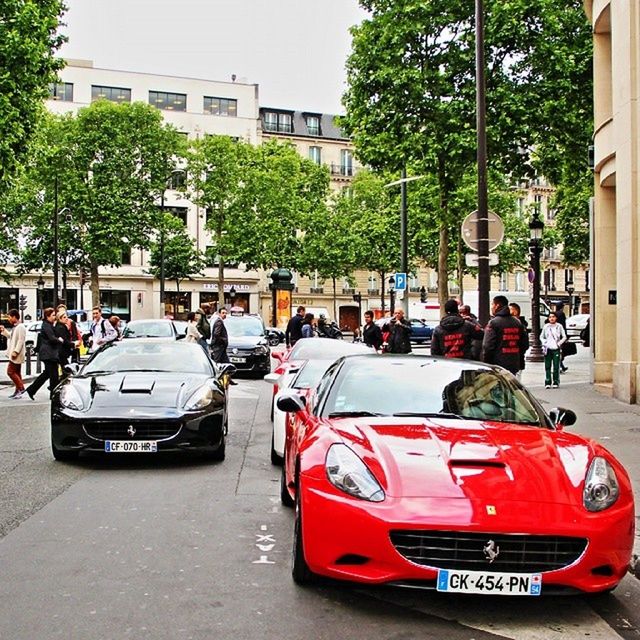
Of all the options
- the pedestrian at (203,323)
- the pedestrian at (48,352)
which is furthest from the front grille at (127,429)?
the pedestrian at (203,323)

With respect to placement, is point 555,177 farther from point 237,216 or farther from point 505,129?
point 237,216

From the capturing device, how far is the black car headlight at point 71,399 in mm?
9141

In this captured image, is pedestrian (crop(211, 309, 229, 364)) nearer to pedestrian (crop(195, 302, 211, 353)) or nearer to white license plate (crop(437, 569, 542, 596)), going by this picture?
pedestrian (crop(195, 302, 211, 353))

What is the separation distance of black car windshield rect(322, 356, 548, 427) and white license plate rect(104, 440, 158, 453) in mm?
3248

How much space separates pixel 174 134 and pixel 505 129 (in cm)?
3387

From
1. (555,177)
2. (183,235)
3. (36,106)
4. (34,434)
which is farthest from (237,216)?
(34,434)

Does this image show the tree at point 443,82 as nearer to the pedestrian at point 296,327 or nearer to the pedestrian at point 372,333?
the pedestrian at point 296,327

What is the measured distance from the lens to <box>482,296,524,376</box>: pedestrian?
522 inches

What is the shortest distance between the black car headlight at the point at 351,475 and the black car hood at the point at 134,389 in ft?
14.7

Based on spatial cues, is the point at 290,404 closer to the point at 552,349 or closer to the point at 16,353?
the point at 16,353

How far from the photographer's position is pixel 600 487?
4.77 meters

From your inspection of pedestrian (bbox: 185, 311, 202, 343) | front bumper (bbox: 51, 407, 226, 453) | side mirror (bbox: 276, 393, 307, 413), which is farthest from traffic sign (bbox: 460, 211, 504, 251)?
side mirror (bbox: 276, 393, 307, 413)

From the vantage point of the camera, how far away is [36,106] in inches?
856

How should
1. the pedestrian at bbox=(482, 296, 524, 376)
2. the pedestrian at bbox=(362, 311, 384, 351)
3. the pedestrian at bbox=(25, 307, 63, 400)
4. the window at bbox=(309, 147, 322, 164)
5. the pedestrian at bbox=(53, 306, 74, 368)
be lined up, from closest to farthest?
the pedestrian at bbox=(482, 296, 524, 376) → the pedestrian at bbox=(25, 307, 63, 400) → the pedestrian at bbox=(53, 306, 74, 368) → the pedestrian at bbox=(362, 311, 384, 351) → the window at bbox=(309, 147, 322, 164)
